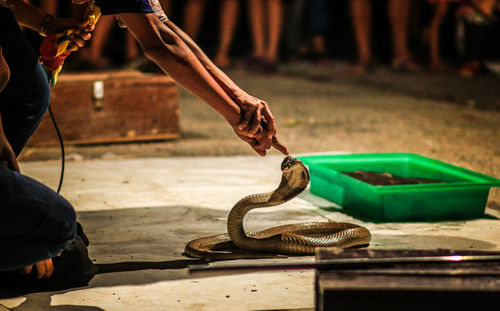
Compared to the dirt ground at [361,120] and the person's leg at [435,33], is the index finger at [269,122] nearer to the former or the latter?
the dirt ground at [361,120]

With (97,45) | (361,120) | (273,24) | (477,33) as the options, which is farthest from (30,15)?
(477,33)

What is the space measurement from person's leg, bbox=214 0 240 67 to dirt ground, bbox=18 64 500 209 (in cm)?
68

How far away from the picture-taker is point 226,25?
10.0m

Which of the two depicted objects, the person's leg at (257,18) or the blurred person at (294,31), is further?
the blurred person at (294,31)

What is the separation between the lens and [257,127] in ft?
8.52

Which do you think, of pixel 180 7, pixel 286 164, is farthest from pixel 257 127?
pixel 180 7

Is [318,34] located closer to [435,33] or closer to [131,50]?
[435,33]

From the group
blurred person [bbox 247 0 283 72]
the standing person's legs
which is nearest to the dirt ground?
blurred person [bbox 247 0 283 72]

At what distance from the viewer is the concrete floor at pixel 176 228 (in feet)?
7.62

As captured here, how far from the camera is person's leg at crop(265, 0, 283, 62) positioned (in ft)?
32.1


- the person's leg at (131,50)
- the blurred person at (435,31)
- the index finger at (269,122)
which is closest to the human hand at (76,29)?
the index finger at (269,122)

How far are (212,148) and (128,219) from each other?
1.98m

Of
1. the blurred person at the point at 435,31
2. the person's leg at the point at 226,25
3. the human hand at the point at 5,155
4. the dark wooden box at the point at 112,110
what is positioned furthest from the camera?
the blurred person at the point at 435,31

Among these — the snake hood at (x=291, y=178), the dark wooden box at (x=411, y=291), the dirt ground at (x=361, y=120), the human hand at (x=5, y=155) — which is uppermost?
the human hand at (x=5, y=155)
